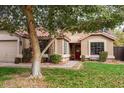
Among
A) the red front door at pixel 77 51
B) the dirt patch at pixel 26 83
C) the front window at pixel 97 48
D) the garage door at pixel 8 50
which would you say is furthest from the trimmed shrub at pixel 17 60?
the dirt patch at pixel 26 83

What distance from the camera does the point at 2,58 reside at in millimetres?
25406

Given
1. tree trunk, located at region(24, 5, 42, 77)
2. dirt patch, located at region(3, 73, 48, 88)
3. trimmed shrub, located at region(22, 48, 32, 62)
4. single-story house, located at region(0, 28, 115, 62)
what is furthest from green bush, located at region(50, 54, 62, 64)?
dirt patch, located at region(3, 73, 48, 88)

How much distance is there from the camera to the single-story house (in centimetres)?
2494

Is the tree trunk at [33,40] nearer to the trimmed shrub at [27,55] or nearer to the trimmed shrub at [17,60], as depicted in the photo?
the trimmed shrub at [17,60]

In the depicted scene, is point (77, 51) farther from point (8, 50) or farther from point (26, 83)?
point (26, 83)

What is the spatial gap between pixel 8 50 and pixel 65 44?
5469mm

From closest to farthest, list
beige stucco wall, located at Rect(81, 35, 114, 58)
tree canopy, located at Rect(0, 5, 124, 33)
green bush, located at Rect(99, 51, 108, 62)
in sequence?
tree canopy, located at Rect(0, 5, 124, 33), green bush, located at Rect(99, 51, 108, 62), beige stucco wall, located at Rect(81, 35, 114, 58)

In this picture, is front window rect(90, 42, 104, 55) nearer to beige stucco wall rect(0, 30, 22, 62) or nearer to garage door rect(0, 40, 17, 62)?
beige stucco wall rect(0, 30, 22, 62)

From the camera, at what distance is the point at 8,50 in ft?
82.6

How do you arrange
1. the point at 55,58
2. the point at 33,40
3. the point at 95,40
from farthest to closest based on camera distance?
the point at 95,40, the point at 55,58, the point at 33,40

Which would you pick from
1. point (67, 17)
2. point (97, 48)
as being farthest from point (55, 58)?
point (67, 17)

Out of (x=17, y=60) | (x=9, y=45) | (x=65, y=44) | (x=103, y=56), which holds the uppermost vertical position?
(x=65, y=44)
